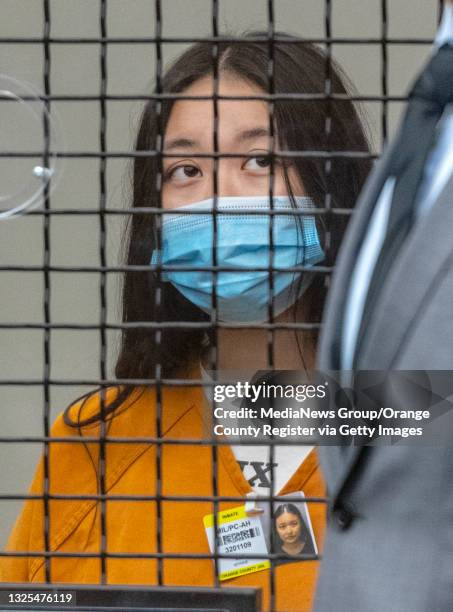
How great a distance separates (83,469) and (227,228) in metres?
0.44

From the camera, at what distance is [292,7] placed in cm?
224

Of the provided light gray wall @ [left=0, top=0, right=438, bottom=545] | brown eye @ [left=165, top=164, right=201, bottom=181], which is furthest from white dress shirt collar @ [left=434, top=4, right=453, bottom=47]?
light gray wall @ [left=0, top=0, right=438, bottom=545]

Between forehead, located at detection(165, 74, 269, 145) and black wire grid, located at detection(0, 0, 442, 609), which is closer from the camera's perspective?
black wire grid, located at detection(0, 0, 442, 609)

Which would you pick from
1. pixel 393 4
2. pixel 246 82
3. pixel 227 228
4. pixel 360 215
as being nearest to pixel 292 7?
pixel 393 4

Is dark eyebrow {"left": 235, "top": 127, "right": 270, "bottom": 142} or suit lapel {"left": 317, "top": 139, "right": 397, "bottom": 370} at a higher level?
dark eyebrow {"left": 235, "top": 127, "right": 270, "bottom": 142}

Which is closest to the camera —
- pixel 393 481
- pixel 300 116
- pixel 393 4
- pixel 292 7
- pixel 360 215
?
pixel 393 481

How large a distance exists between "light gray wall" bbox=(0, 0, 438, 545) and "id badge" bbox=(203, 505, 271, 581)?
706mm

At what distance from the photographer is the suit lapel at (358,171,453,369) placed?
81 cm

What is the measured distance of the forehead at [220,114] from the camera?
1.46 m

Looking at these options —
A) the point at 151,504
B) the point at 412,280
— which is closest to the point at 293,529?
the point at 151,504

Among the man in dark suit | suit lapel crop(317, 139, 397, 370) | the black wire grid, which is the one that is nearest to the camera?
the man in dark suit

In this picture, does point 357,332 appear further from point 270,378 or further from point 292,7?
point 292,7

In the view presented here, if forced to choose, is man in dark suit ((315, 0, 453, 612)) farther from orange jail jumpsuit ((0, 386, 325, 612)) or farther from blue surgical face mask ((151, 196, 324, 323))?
orange jail jumpsuit ((0, 386, 325, 612))

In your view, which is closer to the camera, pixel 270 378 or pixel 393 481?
pixel 393 481
